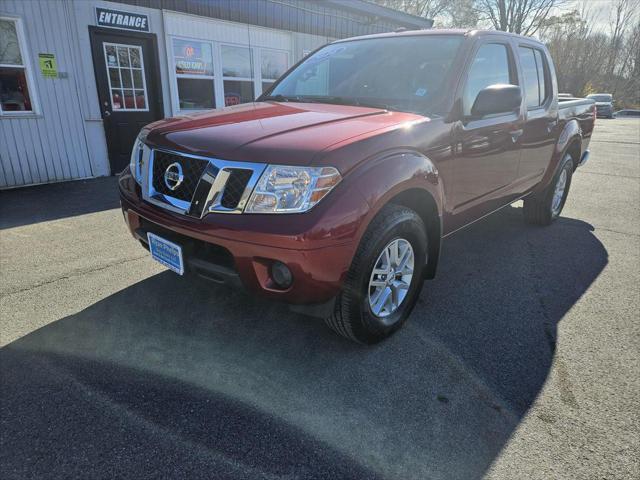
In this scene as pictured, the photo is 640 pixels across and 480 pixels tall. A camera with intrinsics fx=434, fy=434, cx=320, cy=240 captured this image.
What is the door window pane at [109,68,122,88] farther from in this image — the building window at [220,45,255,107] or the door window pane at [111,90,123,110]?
the building window at [220,45,255,107]

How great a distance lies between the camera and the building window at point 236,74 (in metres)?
9.16

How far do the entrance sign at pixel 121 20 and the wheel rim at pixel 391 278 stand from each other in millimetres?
6790

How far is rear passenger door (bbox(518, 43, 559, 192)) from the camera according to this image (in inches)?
151

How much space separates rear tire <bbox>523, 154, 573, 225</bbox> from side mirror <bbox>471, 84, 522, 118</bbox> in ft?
7.40

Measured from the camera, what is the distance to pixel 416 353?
103 inches

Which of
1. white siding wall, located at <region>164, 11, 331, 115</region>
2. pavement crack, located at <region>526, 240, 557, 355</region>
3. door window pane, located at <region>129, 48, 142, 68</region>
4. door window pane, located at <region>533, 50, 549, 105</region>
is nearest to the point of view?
pavement crack, located at <region>526, 240, 557, 355</region>

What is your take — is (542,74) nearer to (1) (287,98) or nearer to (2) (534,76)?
(2) (534,76)

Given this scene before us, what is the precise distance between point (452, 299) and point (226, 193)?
78.7 inches


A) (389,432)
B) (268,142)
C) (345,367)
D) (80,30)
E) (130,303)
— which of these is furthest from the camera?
(80,30)

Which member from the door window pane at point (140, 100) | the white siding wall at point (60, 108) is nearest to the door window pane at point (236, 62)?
the white siding wall at point (60, 108)

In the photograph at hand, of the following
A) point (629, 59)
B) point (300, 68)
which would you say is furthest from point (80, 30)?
point (629, 59)

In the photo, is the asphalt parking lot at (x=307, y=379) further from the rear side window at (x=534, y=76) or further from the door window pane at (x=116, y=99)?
the door window pane at (x=116, y=99)

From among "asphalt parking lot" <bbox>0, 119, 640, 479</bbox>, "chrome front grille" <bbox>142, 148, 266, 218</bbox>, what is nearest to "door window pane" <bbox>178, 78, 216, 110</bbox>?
"asphalt parking lot" <bbox>0, 119, 640, 479</bbox>

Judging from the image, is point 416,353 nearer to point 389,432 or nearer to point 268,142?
point 389,432
